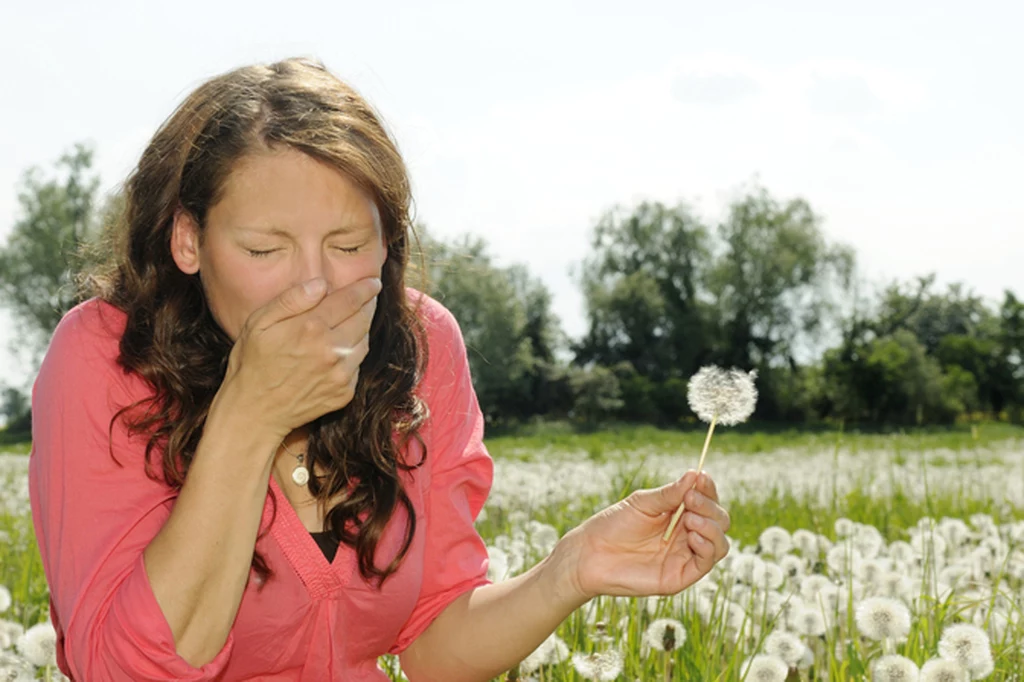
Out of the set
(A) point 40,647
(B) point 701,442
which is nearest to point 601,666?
(A) point 40,647

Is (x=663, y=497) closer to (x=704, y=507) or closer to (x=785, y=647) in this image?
(x=704, y=507)

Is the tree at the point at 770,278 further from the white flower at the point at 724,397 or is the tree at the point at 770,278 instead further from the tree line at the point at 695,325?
the white flower at the point at 724,397

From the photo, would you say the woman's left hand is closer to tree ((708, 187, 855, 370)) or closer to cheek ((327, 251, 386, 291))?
cheek ((327, 251, 386, 291))

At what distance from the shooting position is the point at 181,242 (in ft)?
→ 6.99

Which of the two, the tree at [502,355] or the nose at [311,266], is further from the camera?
the tree at [502,355]

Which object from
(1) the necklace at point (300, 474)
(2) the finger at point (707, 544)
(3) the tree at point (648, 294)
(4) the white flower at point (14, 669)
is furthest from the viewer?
(3) the tree at point (648, 294)

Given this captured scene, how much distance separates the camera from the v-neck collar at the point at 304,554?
2.20m

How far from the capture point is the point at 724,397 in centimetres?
209

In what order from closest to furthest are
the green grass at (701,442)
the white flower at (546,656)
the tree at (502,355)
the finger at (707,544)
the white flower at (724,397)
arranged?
the finger at (707,544), the white flower at (724,397), the white flower at (546,656), the green grass at (701,442), the tree at (502,355)

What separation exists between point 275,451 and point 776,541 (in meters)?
2.54

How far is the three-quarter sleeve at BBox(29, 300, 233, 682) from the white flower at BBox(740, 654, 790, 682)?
1038 millimetres

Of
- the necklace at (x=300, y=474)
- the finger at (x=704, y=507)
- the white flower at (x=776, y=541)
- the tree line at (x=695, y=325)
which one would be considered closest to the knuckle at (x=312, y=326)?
the necklace at (x=300, y=474)

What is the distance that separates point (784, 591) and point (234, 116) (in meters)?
2.39

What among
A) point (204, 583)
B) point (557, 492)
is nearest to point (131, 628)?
point (204, 583)
